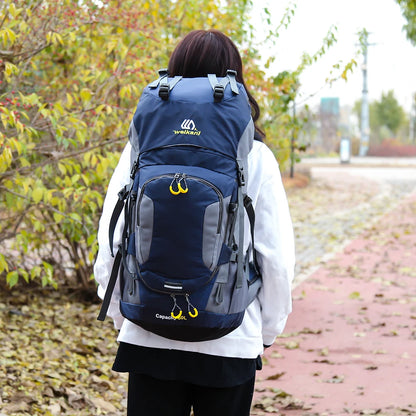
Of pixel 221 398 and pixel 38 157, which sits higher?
pixel 38 157

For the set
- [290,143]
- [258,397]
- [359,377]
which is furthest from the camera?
[290,143]

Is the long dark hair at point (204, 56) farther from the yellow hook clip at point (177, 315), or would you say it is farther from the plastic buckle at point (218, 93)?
the yellow hook clip at point (177, 315)

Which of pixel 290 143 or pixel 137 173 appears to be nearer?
pixel 137 173

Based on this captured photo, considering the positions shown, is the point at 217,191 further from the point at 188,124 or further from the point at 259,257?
the point at 259,257

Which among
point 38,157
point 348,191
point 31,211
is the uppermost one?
point 38,157

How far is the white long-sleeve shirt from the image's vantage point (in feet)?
7.12

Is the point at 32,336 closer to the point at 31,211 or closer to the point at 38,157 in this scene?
the point at 31,211

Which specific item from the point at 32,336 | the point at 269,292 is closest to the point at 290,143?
the point at 32,336

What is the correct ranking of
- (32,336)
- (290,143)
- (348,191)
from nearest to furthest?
(32,336)
(290,143)
(348,191)

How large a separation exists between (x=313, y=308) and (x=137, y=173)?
5637 mm

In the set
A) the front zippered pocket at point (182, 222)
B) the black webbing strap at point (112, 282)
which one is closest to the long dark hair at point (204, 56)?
the front zippered pocket at point (182, 222)

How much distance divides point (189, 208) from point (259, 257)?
1.16ft

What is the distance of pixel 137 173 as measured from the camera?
212 cm

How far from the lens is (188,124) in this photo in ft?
6.75
